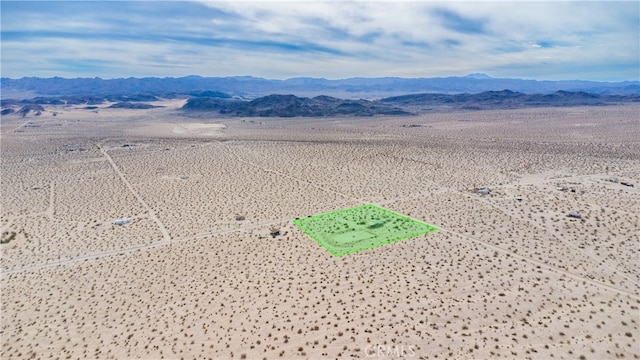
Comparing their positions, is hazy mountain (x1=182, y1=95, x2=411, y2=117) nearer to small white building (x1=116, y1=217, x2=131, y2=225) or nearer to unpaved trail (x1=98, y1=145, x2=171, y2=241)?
unpaved trail (x1=98, y1=145, x2=171, y2=241)

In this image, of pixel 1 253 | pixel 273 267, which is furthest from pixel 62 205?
pixel 273 267

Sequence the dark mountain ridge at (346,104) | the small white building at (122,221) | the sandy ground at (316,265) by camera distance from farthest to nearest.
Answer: the dark mountain ridge at (346,104) < the small white building at (122,221) < the sandy ground at (316,265)

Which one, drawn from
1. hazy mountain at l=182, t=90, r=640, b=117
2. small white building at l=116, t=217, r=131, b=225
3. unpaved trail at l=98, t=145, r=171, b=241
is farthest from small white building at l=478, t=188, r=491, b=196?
hazy mountain at l=182, t=90, r=640, b=117

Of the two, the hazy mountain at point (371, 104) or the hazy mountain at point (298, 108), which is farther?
the hazy mountain at point (371, 104)

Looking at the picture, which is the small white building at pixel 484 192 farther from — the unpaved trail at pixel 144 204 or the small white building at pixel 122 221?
the small white building at pixel 122 221

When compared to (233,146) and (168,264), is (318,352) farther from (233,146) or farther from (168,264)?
(233,146)

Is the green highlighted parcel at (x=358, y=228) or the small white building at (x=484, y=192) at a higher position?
the small white building at (x=484, y=192)

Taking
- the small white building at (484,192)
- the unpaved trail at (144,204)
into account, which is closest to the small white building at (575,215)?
the small white building at (484,192)
